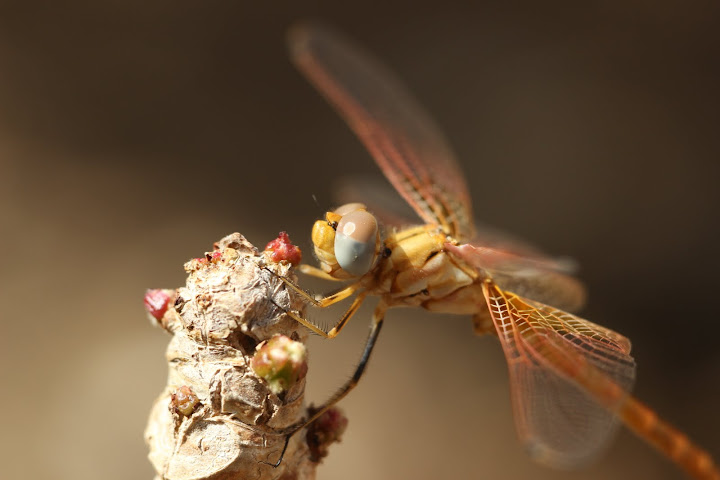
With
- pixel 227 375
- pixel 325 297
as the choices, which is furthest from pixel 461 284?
pixel 227 375

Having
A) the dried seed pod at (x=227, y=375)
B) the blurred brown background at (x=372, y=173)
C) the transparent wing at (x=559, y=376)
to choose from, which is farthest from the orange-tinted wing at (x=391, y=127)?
the blurred brown background at (x=372, y=173)

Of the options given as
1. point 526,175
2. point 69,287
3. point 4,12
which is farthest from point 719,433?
point 4,12

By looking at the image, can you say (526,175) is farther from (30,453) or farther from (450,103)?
(30,453)

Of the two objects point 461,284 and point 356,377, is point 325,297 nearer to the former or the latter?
point 356,377

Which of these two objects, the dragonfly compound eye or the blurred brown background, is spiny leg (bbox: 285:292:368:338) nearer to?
the dragonfly compound eye

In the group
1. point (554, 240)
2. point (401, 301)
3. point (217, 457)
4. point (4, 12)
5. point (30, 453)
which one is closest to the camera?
point (217, 457)

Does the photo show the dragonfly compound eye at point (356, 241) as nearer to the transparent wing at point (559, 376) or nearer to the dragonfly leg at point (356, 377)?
the dragonfly leg at point (356, 377)
